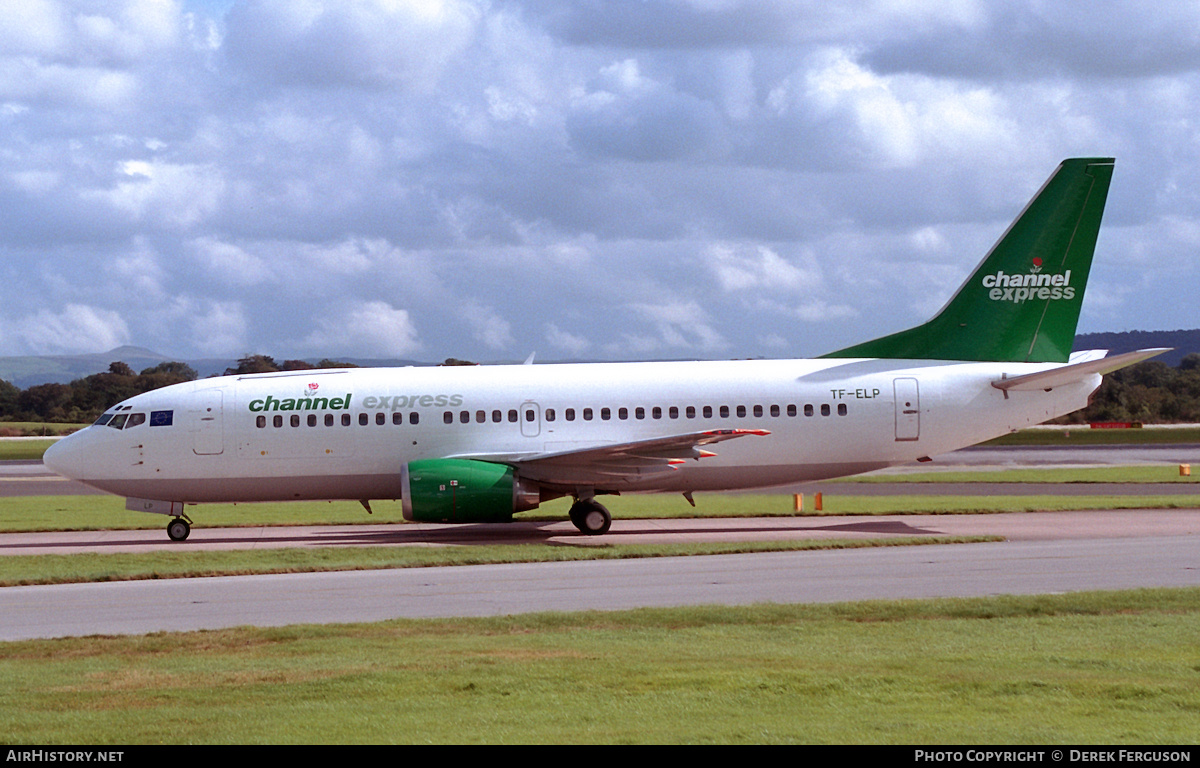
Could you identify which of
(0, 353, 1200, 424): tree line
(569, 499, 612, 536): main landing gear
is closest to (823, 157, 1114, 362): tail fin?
(569, 499, 612, 536): main landing gear

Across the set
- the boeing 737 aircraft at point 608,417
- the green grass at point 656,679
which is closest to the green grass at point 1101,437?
the boeing 737 aircraft at point 608,417

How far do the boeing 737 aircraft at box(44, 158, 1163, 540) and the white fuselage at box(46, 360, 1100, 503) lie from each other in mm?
32

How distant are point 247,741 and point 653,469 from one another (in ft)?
60.4

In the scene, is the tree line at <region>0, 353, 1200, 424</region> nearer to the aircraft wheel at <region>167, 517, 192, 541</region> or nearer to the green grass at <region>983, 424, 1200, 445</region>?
the green grass at <region>983, 424, 1200, 445</region>

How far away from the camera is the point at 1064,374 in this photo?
27.2 m

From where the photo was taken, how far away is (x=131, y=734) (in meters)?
9.38

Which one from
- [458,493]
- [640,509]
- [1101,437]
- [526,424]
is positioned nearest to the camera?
[458,493]

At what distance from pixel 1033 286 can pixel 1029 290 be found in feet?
0.42

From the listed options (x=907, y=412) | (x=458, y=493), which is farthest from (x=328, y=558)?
(x=907, y=412)

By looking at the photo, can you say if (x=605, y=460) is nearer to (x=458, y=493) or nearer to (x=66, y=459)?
(x=458, y=493)

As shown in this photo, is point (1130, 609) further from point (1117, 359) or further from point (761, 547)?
point (1117, 359)

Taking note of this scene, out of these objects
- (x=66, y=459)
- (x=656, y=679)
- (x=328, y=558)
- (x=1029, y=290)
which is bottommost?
(x=656, y=679)

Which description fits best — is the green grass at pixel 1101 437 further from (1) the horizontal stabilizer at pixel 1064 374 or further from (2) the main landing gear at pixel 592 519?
(2) the main landing gear at pixel 592 519

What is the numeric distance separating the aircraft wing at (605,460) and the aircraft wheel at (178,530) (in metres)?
6.17
